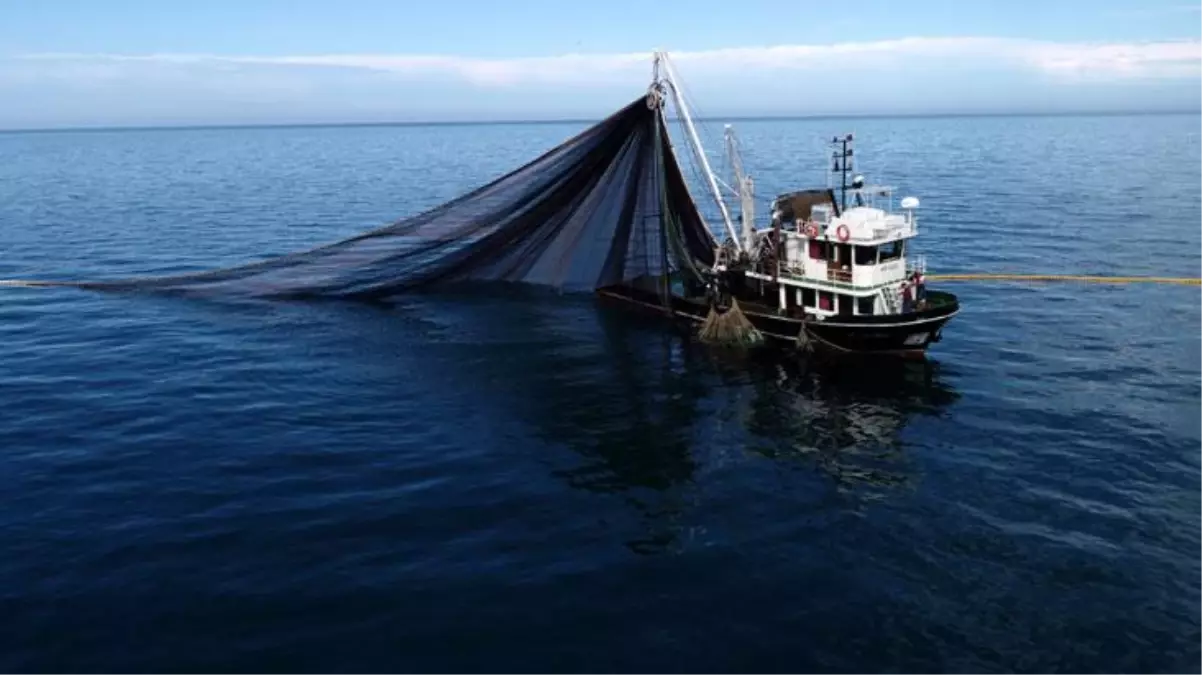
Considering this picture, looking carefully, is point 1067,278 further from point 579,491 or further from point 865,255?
point 579,491

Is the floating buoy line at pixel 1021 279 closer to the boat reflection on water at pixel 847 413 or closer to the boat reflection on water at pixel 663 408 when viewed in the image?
the boat reflection on water at pixel 847 413

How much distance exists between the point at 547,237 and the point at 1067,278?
3371 centimetres

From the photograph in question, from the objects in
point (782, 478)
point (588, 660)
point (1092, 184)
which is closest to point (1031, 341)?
point (782, 478)

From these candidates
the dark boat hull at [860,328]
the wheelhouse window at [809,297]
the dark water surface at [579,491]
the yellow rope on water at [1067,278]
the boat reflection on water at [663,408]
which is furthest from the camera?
the yellow rope on water at [1067,278]

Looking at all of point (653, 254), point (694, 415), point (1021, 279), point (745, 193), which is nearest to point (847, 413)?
point (694, 415)

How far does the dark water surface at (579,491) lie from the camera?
21281 mm

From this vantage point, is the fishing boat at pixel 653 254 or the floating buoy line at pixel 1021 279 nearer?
the fishing boat at pixel 653 254

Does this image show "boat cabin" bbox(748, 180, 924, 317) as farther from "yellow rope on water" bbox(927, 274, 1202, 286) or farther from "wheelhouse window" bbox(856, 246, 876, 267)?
"yellow rope on water" bbox(927, 274, 1202, 286)

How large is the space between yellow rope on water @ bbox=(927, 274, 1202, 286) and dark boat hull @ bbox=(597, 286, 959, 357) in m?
15.8

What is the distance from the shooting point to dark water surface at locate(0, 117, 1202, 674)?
21.3m

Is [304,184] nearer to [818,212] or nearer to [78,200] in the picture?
[78,200]

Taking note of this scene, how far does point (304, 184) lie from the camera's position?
130125 mm

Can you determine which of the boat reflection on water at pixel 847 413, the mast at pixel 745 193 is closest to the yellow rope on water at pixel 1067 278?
the mast at pixel 745 193

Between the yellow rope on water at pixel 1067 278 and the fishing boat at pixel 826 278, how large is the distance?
1481 cm
